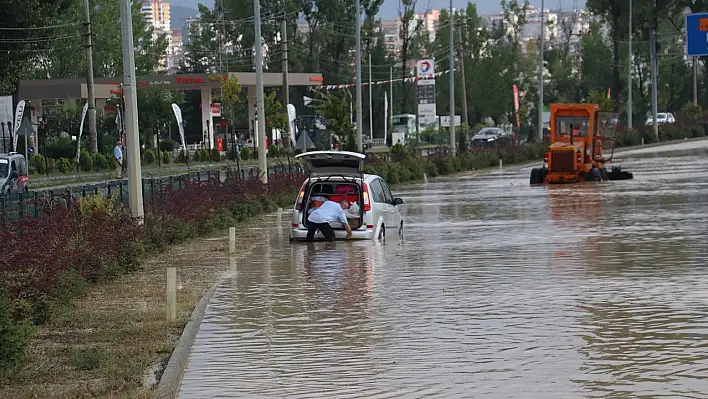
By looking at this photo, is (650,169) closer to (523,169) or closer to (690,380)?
(523,169)

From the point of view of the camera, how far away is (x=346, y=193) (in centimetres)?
2569

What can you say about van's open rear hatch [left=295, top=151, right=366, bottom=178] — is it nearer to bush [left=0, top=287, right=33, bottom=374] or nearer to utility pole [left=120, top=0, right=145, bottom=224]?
utility pole [left=120, top=0, right=145, bottom=224]

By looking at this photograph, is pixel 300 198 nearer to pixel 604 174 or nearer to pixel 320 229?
pixel 320 229

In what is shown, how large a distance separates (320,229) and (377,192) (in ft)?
4.93

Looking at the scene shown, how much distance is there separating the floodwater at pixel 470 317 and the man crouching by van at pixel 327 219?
292mm

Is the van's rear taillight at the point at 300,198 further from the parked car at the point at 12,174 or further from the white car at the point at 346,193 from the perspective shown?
the parked car at the point at 12,174

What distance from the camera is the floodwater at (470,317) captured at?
11125 millimetres

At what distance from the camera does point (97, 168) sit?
202 ft

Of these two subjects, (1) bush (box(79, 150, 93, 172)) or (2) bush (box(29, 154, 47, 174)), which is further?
(1) bush (box(79, 150, 93, 172))

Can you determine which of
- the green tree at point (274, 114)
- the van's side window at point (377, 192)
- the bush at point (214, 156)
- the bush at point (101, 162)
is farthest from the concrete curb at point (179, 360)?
the bush at point (214, 156)

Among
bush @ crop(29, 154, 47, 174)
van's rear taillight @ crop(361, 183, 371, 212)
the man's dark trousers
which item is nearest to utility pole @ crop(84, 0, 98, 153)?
bush @ crop(29, 154, 47, 174)

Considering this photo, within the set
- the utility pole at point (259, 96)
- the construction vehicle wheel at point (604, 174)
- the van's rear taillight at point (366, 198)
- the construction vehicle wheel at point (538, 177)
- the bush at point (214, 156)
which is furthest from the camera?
the bush at point (214, 156)

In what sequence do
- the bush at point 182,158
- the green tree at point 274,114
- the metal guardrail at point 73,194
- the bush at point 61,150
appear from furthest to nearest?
the bush at point 61,150 → the green tree at point 274,114 → the bush at point 182,158 → the metal guardrail at point 73,194

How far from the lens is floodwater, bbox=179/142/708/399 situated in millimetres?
11125
